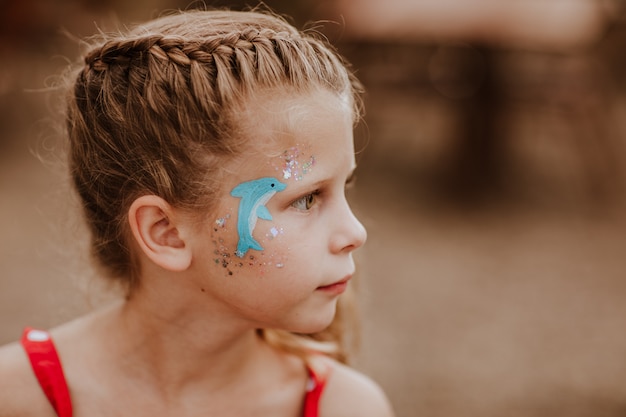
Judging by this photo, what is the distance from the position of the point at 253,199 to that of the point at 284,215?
8 cm

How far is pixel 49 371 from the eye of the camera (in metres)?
1.93

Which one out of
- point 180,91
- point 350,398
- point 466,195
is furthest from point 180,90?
point 466,195

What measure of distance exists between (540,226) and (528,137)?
85.7 inches

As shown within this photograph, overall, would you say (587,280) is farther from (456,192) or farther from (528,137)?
(528,137)

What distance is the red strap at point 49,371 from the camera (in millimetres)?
1903

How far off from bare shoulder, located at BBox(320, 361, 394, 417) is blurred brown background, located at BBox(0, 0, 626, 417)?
62.5 inches

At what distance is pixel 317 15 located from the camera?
6836 millimetres

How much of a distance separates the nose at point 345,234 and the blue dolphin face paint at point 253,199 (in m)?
0.16

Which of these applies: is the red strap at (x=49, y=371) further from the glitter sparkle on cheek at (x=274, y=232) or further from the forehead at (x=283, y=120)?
the forehead at (x=283, y=120)

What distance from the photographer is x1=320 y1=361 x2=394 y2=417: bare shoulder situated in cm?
203

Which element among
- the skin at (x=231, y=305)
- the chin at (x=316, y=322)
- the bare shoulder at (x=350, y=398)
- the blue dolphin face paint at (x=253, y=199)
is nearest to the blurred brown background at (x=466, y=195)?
the bare shoulder at (x=350, y=398)

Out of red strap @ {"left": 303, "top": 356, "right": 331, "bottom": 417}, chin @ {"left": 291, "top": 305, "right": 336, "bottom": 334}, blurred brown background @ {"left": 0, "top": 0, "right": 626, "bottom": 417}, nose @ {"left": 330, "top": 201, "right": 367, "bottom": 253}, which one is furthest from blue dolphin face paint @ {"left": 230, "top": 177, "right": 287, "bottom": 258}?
blurred brown background @ {"left": 0, "top": 0, "right": 626, "bottom": 417}

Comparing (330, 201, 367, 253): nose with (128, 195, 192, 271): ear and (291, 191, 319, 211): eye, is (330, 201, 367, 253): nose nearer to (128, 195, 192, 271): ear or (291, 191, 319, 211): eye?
(291, 191, 319, 211): eye

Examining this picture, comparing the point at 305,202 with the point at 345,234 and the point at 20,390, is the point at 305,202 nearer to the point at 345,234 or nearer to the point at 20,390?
the point at 345,234
